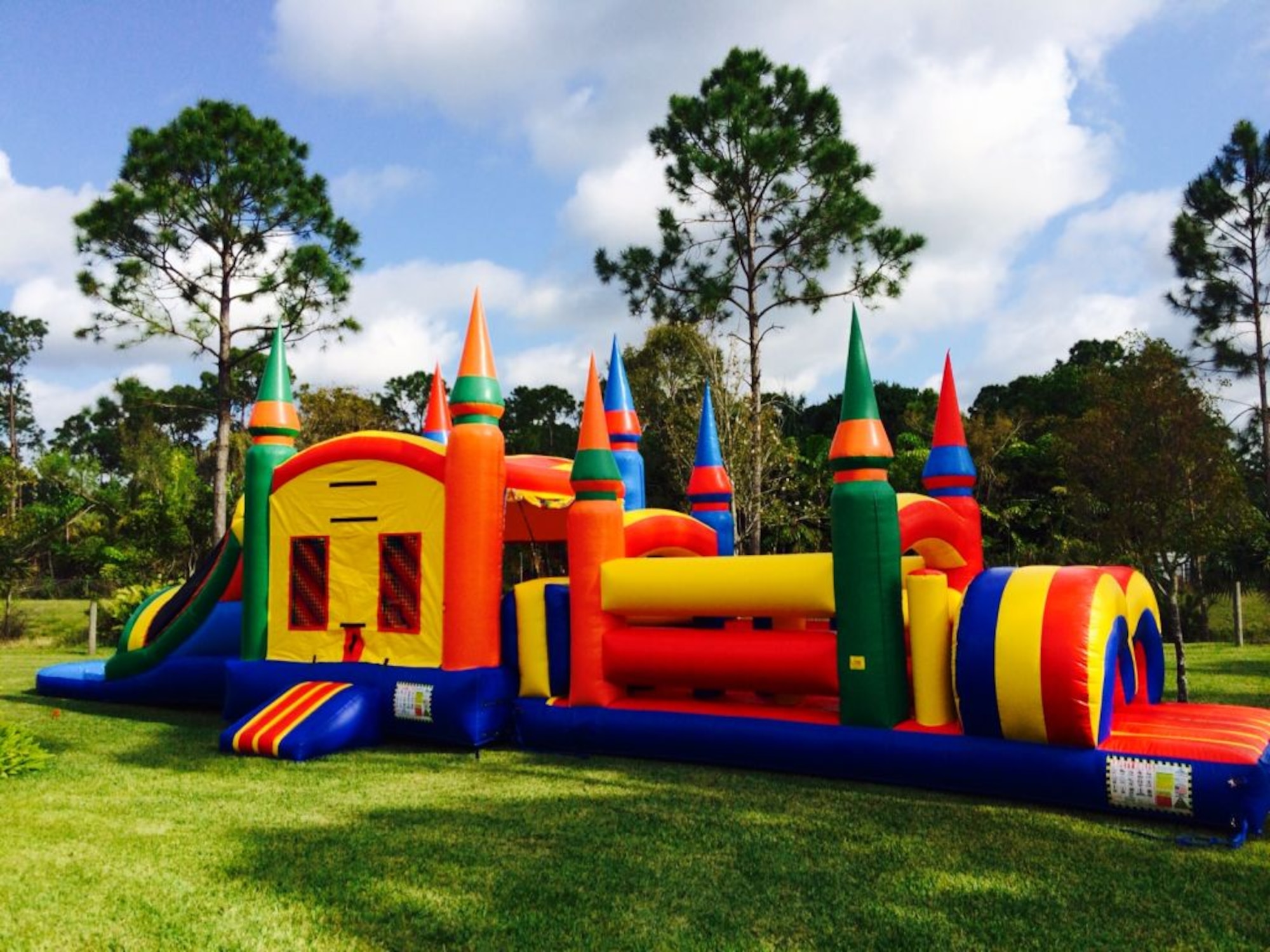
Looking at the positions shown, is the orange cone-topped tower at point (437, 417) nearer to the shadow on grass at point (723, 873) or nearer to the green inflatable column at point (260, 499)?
the green inflatable column at point (260, 499)

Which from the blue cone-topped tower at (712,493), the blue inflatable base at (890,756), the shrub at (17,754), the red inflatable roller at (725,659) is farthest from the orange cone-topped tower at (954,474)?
the shrub at (17,754)

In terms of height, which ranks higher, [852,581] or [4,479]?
[4,479]

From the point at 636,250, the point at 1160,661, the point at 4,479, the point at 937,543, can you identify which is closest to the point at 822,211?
the point at 636,250

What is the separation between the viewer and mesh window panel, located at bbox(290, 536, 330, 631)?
7.71 metres

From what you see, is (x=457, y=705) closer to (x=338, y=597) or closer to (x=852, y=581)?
(x=338, y=597)

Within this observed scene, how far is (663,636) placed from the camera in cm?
669

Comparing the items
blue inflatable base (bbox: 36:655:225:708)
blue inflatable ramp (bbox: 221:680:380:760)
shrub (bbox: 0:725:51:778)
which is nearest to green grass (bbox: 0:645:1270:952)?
shrub (bbox: 0:725:51:778)

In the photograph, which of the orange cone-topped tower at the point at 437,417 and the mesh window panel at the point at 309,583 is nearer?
the mesh window panel at the point at 309,583

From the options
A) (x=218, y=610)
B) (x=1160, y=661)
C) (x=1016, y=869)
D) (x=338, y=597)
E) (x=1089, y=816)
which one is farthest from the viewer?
(x=218, y=610)

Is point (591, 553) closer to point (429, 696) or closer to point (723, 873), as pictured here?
point (429, 696)

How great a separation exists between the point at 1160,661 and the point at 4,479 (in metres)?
19.2

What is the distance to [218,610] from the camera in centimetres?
890

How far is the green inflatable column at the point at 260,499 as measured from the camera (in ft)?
26.2

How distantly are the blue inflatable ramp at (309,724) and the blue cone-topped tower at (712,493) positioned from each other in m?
3.84
